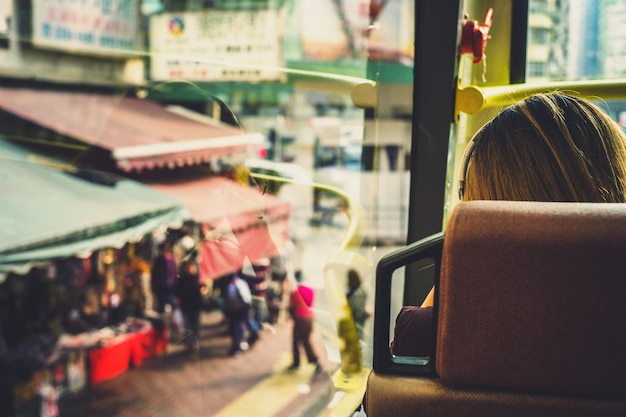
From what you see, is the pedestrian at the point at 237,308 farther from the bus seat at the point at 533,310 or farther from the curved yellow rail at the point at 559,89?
the bus seat at the point at 533,310

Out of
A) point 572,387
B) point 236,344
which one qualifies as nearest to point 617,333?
point 572,387

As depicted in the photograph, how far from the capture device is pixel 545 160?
84 cm

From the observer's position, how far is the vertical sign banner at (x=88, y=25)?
352cm

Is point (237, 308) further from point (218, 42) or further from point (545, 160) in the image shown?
point (545, 160)

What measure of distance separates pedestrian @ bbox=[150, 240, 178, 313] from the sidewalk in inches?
19.2

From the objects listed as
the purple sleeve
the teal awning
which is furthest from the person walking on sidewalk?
the purple sleeve

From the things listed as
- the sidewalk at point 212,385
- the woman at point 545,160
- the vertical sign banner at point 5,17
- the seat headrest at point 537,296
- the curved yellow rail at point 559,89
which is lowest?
the sidewalk at point 212,385

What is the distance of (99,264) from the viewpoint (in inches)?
177

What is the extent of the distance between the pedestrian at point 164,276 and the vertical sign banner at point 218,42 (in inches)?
54.7

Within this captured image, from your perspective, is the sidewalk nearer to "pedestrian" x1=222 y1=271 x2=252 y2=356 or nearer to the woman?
"pedestrian" x1=222 y1=271 x2=252 y2=356

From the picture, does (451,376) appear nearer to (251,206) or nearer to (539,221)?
(539,221)

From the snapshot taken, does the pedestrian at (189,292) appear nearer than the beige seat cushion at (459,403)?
No

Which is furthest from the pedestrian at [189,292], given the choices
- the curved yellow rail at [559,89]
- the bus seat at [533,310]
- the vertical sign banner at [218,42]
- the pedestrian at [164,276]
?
the bus seat at [533,310]

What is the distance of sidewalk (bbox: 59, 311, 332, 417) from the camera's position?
472cm
